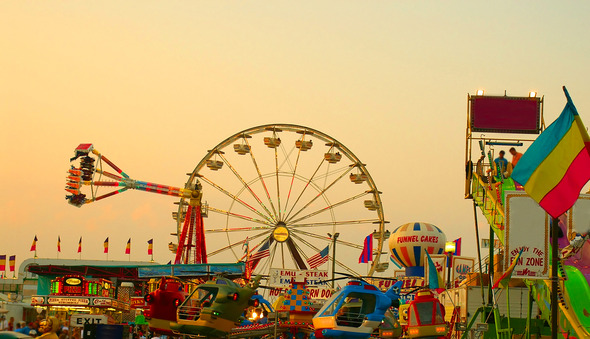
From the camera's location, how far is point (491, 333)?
2905 cm

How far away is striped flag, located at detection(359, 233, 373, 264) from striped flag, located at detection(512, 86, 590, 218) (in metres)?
35.1

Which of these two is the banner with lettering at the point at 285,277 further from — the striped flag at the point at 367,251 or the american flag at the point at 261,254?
the striped flag at the point at 367,251

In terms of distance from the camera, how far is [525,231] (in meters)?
25.9

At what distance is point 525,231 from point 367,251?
2493 cm

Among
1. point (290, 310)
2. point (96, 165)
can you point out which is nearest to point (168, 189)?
point (96, 165)

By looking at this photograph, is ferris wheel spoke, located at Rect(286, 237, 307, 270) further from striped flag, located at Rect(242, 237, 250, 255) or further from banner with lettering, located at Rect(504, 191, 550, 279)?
banner with lettering, located at Rect(504, 191, 550, 279)

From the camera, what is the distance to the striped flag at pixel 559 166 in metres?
15.0

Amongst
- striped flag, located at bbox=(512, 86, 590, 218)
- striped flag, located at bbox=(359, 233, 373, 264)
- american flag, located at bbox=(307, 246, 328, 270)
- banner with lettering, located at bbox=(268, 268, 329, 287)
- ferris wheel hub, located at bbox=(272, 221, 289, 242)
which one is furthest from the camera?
ferris wheel hub, located at bbox=(272, 221, 289, 242)

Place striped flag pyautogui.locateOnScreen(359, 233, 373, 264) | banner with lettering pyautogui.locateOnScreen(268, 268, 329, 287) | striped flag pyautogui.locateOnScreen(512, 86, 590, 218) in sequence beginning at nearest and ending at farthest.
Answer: striped flag pyautogui.locateOnScreen(512, 86, 590, 218) → banner with lettering pyautogui.locateOnScreen(268, 268, 329, 287) → striped flag pyautogui.locateOnScreen(359, 233, 373, 264)

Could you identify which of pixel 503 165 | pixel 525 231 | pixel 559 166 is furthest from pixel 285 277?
pixel 559 166

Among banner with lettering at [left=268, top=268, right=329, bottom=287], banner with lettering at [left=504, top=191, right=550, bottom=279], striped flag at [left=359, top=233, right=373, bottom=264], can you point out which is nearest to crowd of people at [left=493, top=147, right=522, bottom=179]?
banner with lettering at [left=504, top=191, right=550, bottom=279]

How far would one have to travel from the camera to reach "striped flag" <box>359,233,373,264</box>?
50.2 metres

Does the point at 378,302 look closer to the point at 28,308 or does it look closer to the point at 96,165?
the point at 96,165

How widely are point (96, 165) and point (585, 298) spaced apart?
3608 cm
